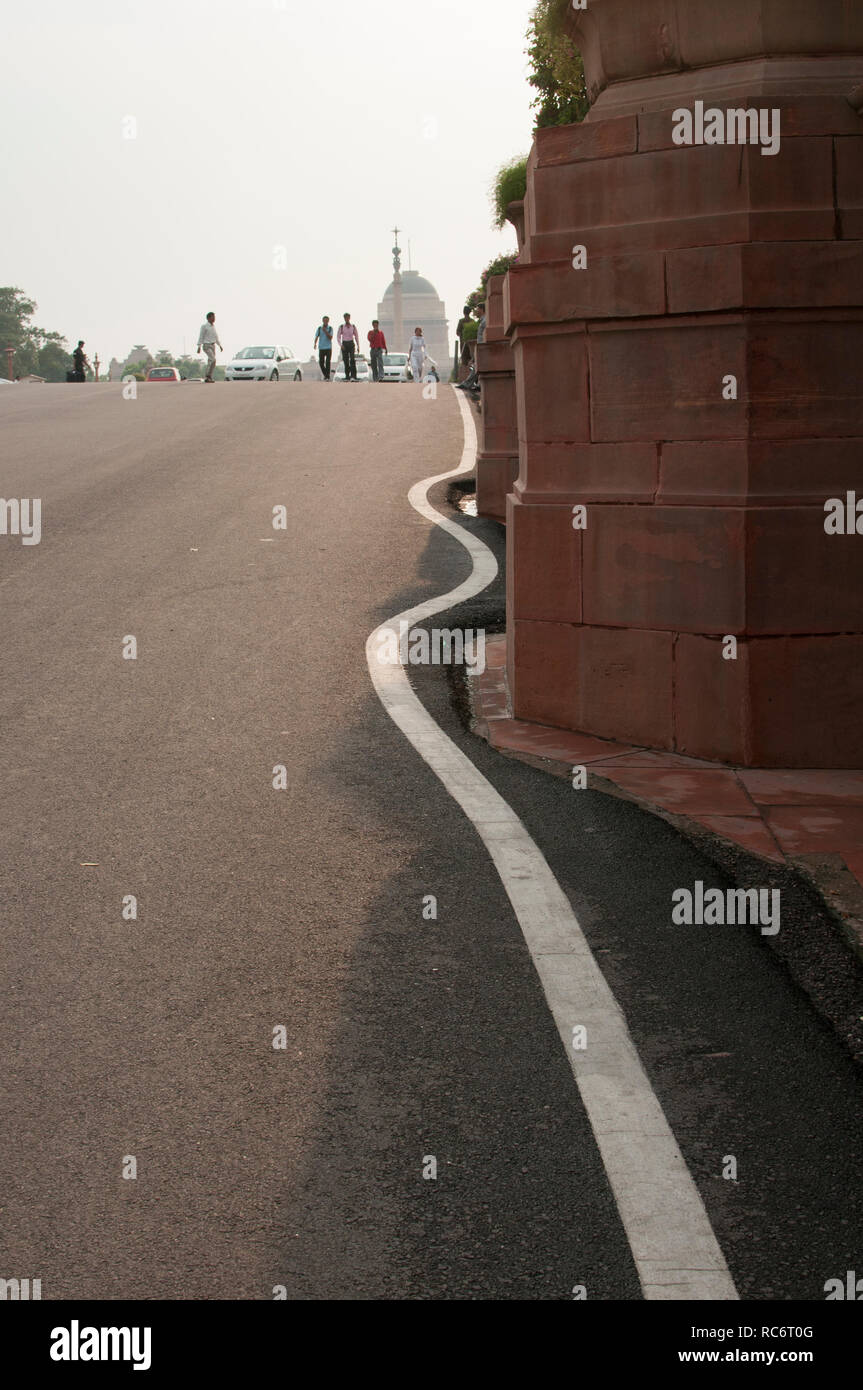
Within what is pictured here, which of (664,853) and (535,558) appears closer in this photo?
(664,853)

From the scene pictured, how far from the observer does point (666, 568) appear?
7078mm

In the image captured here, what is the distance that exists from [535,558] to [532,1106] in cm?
433

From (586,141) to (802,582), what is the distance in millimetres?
2324

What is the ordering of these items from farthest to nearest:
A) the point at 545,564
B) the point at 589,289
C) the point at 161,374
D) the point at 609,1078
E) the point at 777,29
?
the point at 161,374
the point at 545,564
the point at 589,289
the point at 777,29
the point at 609,1078

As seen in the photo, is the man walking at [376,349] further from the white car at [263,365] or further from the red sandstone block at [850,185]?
the red sandstone block at [850,185]

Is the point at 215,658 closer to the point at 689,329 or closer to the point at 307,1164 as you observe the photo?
the point at 689,329

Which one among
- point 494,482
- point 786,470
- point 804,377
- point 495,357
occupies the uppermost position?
point 495,357

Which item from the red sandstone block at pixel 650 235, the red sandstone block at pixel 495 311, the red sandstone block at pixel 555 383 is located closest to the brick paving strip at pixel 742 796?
the red sandstone block at pixel 555 383

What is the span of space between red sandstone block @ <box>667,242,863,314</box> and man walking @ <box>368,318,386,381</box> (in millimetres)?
37288

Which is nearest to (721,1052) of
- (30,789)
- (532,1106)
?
(532,1106)

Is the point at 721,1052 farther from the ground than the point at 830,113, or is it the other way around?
the point at 830,113

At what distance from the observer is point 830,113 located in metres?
6.64

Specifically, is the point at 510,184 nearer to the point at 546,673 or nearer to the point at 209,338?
the point at 209,338

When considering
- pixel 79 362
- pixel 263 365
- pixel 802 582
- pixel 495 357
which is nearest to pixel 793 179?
pixel 802 582
